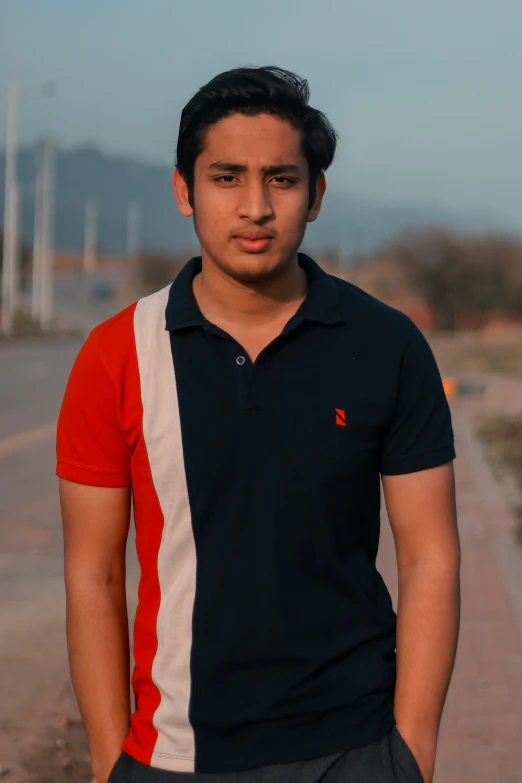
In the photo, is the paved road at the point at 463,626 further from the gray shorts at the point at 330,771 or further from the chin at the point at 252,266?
the chin at the point at 252,266

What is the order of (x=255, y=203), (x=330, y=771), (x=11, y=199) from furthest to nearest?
1. (x=11, y=199)
2. (x=255, y=203)
3. (x=330, y=771)

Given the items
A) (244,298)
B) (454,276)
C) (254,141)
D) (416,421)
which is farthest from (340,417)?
(454,276)

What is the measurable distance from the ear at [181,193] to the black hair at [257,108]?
0.03m

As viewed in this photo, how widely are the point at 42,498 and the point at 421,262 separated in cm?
4076

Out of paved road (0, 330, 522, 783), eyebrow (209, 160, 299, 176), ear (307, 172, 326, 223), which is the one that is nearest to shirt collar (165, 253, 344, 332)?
ear (307, 172, 326, 223)

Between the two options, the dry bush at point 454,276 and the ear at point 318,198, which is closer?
the ear at point 318,198

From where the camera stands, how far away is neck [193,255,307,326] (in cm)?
242

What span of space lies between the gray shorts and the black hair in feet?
3.28

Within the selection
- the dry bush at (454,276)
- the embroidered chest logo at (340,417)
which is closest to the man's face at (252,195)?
the embroidered chest logo at (340,417)

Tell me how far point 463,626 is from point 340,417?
14.7ft

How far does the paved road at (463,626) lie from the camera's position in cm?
482

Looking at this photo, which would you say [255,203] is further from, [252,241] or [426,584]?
[426,584]

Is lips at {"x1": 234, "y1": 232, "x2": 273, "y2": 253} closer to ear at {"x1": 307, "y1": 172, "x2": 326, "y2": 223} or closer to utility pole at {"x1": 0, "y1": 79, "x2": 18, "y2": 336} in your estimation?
ear at {"x1": 307, "y1": 172, "x2": 326, "y2": 223}

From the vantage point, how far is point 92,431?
92.7 inches
